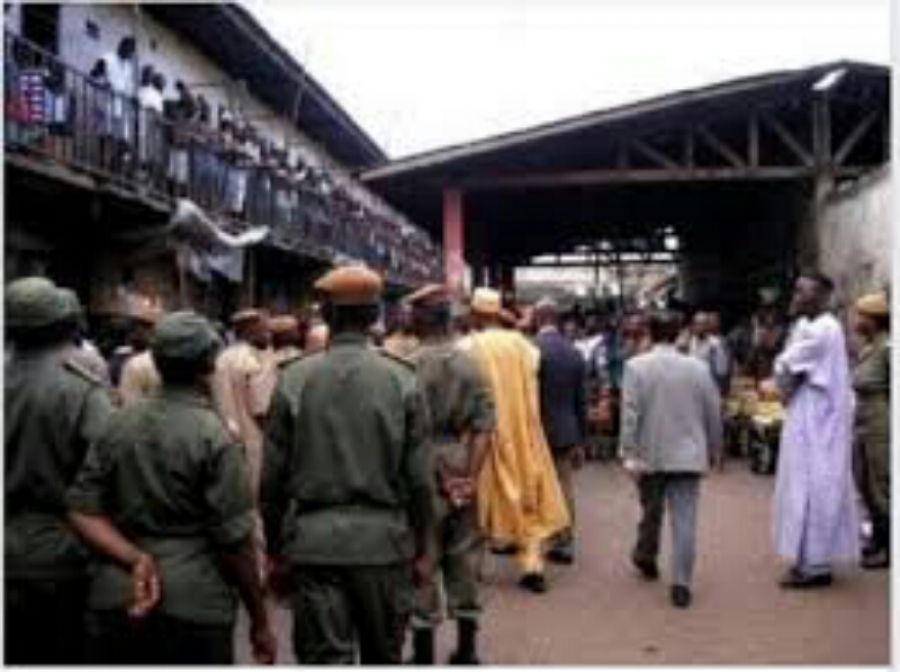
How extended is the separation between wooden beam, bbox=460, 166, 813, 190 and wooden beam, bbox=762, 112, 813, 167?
0.43ft

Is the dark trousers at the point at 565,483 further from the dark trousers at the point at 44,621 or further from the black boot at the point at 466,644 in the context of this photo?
the dark trousers at the point at 44,621

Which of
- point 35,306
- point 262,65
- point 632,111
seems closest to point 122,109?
point 632,111

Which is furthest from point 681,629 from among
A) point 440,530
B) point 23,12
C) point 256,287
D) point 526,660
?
point 256,287

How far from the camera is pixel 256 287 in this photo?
2420cm

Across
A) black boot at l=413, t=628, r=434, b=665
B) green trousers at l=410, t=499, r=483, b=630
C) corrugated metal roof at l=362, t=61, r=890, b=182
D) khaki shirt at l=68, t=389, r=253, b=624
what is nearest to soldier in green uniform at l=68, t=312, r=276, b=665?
khaki shirt at l=68, t=389, r=253, b=624

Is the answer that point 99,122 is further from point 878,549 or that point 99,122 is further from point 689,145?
point 878,549

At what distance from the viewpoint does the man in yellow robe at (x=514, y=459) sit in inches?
347

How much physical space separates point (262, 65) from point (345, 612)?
1919 cm

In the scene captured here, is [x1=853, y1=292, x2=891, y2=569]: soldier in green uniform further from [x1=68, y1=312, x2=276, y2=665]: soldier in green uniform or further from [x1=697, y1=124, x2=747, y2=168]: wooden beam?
[x1=697, y1=124, x2=747, y2=168]: wooden beam

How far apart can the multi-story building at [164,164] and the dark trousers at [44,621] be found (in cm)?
697

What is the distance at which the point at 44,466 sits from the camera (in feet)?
15.7

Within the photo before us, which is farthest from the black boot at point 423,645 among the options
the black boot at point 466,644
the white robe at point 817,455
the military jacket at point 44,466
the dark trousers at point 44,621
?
the white robe at point 817,455

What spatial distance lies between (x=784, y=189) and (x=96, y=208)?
10.1m

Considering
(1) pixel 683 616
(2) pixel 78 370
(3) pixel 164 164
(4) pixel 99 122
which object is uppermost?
(4) pixel 99 122
